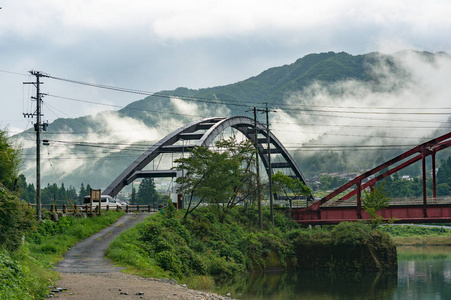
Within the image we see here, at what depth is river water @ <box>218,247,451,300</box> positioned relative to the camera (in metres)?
38.4

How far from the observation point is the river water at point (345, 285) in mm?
38375

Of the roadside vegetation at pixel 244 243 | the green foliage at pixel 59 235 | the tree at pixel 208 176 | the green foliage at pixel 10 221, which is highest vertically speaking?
the tree at pixel 208 176

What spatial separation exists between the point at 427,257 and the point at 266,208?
23.4 metres

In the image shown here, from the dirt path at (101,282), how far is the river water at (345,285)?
891 centimetres

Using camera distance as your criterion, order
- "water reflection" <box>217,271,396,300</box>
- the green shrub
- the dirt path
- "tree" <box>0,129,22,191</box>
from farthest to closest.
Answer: "tree" <box>0,129,22,191</box>
"water reflection" <box>217,271,396,300</box>
the green shrub
the dirt path

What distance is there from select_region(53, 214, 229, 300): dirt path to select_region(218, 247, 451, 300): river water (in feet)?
29.2

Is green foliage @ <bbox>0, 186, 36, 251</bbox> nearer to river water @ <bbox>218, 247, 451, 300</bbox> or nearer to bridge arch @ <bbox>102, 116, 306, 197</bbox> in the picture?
river water @ <bbox>218, 247, 451, 300</bbox>

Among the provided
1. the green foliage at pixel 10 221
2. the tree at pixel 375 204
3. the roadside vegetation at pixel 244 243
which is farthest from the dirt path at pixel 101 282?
the tree at pixel 375 204

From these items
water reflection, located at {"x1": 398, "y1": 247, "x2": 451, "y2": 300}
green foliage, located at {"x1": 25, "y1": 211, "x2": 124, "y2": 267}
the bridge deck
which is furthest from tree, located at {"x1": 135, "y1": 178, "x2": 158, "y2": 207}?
green foliage, located at {"x1": 25, "y1": 211, "x2": 124, "y2": 267}

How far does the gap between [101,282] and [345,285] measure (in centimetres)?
2586

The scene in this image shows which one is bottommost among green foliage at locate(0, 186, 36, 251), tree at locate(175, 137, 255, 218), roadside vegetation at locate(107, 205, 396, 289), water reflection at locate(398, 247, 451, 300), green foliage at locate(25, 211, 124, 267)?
water reflection at locate(398, 247, 451, 300)

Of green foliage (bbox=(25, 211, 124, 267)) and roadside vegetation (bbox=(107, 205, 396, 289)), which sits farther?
roadside vegetation (bbox=(107, 205, 396, 289))

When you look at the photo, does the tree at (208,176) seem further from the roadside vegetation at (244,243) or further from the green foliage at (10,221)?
the green foliage at (10,221)

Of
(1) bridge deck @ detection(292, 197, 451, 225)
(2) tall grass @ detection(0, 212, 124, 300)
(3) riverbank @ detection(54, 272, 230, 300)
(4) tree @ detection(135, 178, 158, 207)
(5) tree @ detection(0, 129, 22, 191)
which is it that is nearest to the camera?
(2) tall grass @ detection(0, 212, 124, 300)
